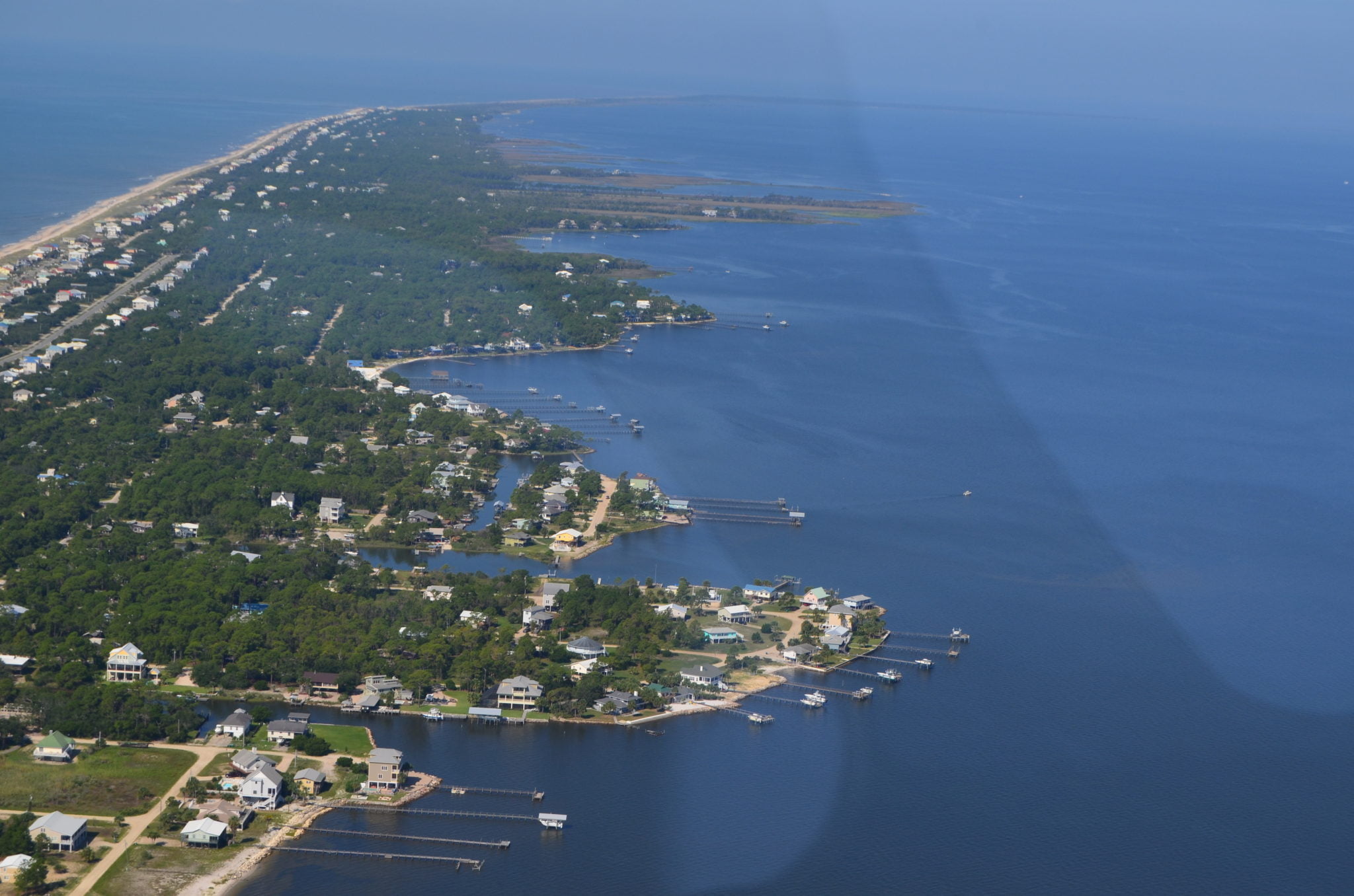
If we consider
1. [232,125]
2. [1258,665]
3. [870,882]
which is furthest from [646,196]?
[870,882]

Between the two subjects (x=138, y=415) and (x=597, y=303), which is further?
(x=597, y=303)

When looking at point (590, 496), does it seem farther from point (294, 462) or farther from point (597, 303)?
point (597, 303)

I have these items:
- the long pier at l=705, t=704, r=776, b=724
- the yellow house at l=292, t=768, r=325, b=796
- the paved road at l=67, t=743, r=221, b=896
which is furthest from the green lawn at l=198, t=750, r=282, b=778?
the long pier at l=705, t=704, r=776, b=724

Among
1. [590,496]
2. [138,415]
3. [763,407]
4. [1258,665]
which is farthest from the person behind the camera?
[763,407]

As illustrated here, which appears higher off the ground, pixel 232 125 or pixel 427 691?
pixel 232 125

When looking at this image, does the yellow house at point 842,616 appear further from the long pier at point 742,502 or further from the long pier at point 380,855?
the long pier at point 380,855

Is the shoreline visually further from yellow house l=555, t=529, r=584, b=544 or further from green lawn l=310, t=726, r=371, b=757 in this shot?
green lawn l=310, t=726, r=371, b=757

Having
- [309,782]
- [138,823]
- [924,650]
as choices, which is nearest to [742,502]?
[924,650]

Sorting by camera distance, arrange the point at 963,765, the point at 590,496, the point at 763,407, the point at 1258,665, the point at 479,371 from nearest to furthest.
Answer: the point at 963,765 → the point at 1258,665 → the point at 590,496 → the point at 763,407 → the point at 479,371
